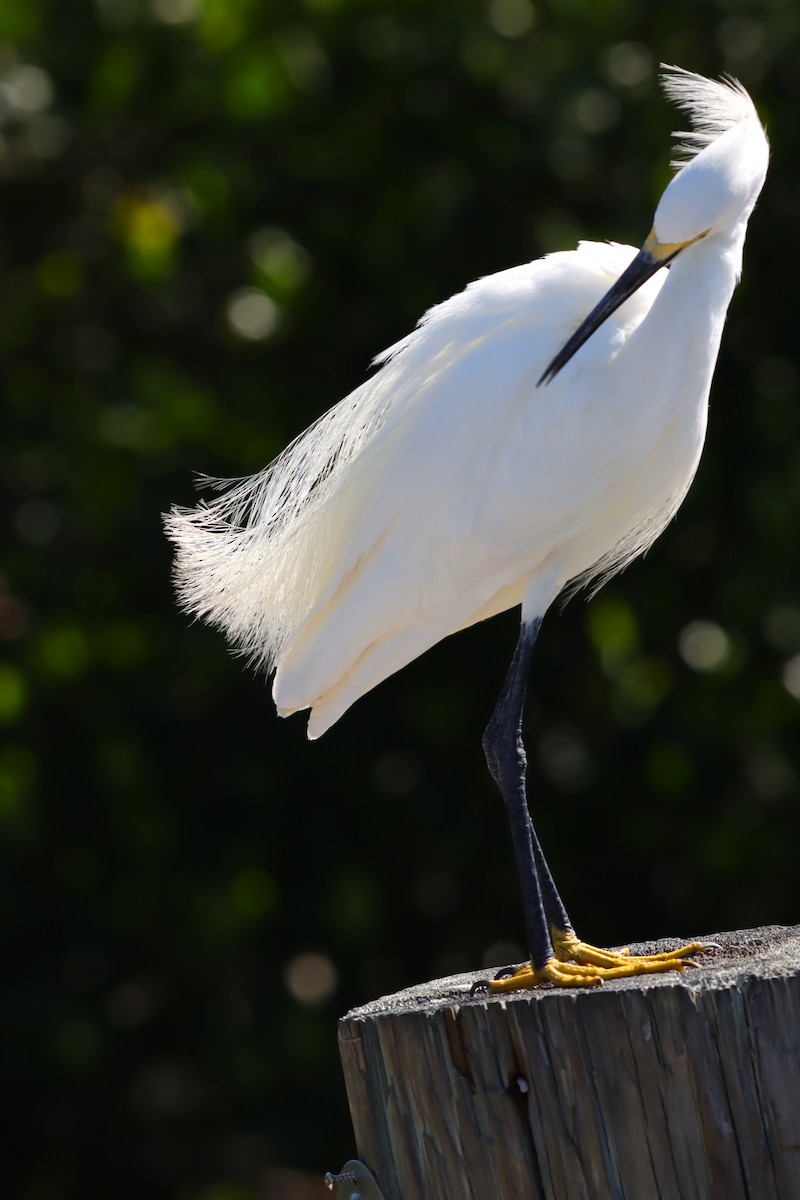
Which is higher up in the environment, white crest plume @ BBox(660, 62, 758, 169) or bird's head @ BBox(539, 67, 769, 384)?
white crest plume @ BBox(660, 62, 758, 169)

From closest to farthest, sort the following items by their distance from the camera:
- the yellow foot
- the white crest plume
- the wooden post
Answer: the wooden post → the yellow foot → the white crest plume

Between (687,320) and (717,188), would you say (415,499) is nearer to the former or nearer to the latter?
(687,320)

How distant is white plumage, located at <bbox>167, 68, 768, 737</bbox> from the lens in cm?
213

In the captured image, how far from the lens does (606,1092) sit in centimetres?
154

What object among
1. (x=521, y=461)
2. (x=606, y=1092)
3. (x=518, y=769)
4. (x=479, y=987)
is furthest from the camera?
(x=518, y=769)

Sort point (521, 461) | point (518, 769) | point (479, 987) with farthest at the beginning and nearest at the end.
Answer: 1. point (518, 769)
2. point (521, 461)
3. point (479, 987)

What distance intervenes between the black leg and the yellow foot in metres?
0.08

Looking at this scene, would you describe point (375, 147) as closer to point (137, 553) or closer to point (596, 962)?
point (137, 553)

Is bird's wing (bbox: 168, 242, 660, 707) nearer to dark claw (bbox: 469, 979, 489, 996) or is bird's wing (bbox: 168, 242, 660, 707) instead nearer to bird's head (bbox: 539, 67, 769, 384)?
bird's head (bbox: 539, 67, 769, 384)

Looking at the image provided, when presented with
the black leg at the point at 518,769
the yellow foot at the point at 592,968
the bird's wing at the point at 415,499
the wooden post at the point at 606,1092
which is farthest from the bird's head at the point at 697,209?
the wooden post at the point at 606,1092

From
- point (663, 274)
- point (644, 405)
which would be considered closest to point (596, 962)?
point (644, 405)

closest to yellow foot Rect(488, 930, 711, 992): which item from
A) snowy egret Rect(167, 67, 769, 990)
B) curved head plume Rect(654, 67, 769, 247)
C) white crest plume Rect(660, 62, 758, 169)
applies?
snowy egret Rect(167, 67, 769, 990)

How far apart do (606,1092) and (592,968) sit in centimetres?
50

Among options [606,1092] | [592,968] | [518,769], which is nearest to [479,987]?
[592,968]
